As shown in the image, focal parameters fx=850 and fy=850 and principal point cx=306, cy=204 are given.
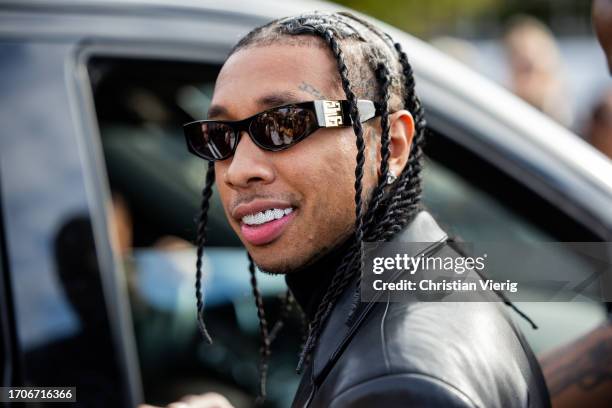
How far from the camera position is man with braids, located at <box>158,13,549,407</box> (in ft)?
4.96

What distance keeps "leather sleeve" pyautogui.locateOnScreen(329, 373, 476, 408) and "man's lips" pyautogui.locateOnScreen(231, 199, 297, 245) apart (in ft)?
1.45

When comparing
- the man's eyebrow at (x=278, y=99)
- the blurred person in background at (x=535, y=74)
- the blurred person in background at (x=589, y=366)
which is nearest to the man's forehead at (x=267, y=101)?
the man's eyebrow at (x=278, y=99)

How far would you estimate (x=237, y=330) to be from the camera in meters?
2.77

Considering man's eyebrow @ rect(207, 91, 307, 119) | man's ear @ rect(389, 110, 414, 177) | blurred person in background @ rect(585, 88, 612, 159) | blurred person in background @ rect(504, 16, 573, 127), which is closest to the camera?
man's eyebrow @ rect(207, 91, 307, 119)

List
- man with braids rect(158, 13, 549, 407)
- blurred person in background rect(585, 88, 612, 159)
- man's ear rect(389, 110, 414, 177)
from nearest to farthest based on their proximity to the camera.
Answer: man with braids rect(158, 13, 549, 407), man's ear rect(389, 110, 414, 177), blurred person in background rect(585, 88, 612, 159)

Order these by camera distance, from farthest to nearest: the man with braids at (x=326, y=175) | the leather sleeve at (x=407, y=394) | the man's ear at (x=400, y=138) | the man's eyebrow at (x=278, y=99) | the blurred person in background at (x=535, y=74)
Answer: the blurred person in background at (x=535, y=74) < the man's ear at (x=400, y=138) < the man's eyebrow at (x=278, y=99) < the man with braids at (x=326, y=175) < the leather sleeve at (x=407, y=394)

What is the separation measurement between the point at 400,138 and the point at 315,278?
33 cm

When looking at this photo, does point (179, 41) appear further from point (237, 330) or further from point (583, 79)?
point (583, 79)

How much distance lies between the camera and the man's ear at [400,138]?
1.72 meters

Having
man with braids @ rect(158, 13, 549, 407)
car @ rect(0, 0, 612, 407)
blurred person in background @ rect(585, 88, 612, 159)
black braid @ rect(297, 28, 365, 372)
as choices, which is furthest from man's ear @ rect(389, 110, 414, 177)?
blurred person in background @ rect(585, 88, 612, 159)

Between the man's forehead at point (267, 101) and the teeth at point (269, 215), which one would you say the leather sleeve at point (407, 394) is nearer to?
the teeth at point (269, 215)

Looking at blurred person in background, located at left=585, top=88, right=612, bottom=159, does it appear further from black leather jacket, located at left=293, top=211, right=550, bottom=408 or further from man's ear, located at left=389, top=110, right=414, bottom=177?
black leather jacket, located at left=293, top=211, right=550, bottom=408

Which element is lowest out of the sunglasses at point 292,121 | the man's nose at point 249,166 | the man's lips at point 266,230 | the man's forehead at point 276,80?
the man's lips at point 266,230

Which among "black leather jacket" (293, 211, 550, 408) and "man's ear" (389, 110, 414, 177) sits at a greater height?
"man's ear" (389, 110, 414, 177)
